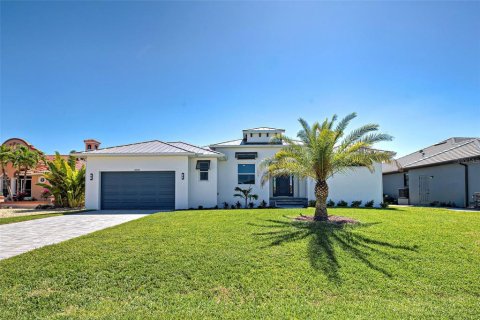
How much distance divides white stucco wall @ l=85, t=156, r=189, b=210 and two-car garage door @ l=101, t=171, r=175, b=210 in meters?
0.36

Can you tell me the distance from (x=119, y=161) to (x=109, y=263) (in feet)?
Answer: 42.7

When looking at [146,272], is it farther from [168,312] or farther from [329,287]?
[329,287]

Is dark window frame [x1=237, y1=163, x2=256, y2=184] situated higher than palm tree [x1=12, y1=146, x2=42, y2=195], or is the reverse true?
palm tree [x1=12, y1=146, x2=42, y2=195]

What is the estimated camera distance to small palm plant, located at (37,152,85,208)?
1886 cm

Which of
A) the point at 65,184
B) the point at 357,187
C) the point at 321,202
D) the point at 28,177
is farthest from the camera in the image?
the point at 28,177

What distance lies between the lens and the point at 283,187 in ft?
67.6

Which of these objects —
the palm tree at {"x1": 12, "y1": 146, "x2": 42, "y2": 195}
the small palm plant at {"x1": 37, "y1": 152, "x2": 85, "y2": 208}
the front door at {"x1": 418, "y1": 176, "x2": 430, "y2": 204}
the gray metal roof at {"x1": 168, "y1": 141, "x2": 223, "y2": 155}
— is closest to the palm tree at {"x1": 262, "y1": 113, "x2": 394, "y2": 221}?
the gray metal roof at {"x1": 168, "y1": 141, "x2": 223, "y2": 155}


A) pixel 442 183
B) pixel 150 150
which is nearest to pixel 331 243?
pixel 150 150

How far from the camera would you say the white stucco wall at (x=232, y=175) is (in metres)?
18.9

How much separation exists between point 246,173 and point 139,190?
7.56m

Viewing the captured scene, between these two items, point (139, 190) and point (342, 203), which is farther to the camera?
point (342, 203)

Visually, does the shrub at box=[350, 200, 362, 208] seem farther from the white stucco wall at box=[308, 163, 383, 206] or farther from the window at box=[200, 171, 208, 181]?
the window at box=[200, 171, 208, 181]

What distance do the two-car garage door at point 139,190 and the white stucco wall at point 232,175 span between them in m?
3.58

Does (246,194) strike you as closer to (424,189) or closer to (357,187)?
(357,187)
